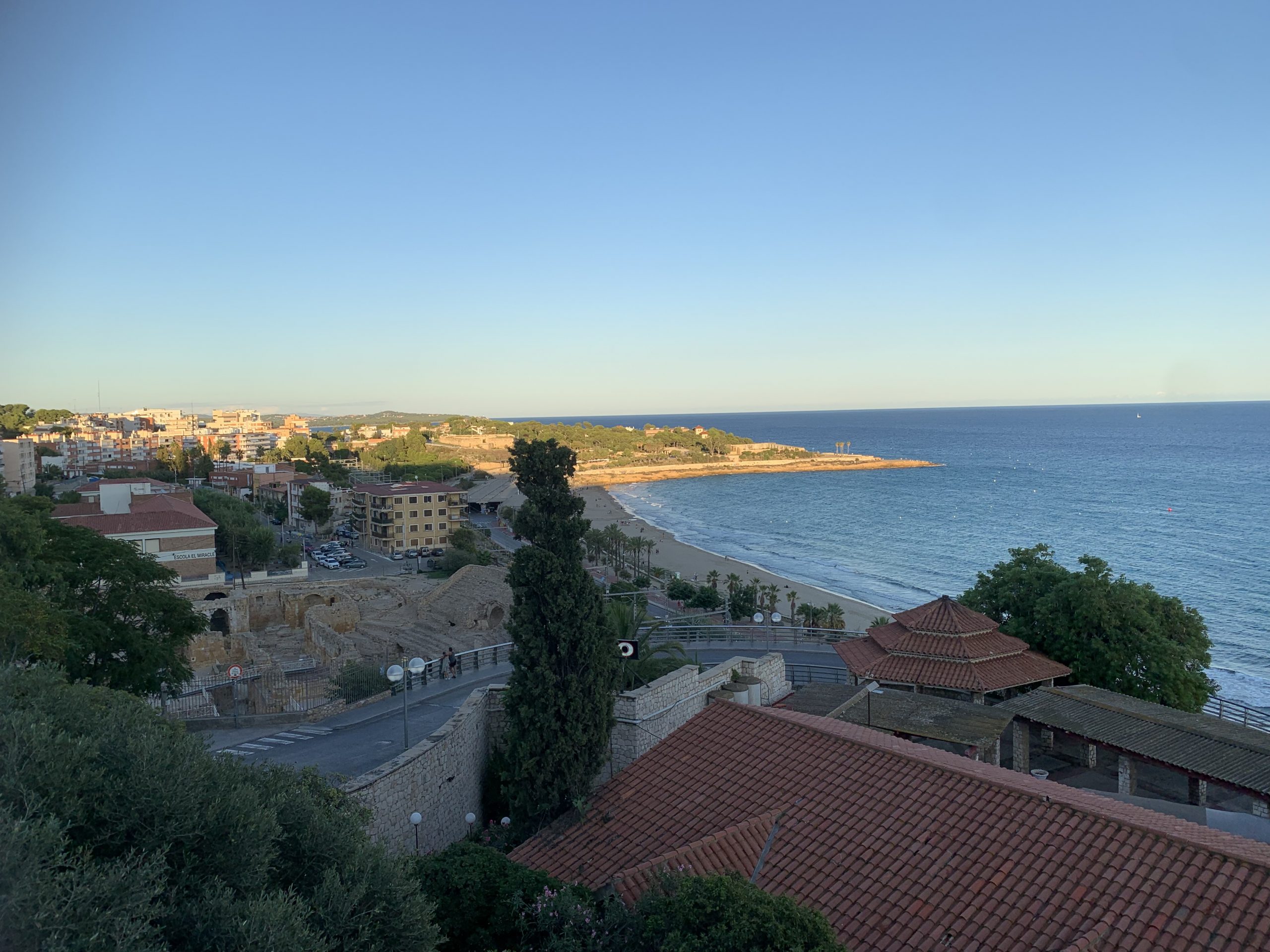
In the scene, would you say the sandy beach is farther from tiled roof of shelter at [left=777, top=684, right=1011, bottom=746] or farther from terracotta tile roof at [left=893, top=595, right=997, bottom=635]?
tiled roof of shelter at [left=777, top=684, right=1011, bottom=746]

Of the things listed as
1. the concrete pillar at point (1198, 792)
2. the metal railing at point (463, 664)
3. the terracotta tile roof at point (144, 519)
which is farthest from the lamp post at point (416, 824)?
the terracotta tile roof at point (144, 519)

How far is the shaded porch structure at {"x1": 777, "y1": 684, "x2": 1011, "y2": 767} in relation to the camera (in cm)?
1251

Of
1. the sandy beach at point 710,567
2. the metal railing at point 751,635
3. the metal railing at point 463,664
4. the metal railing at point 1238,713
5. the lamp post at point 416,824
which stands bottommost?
the sandy beach at point 710,567

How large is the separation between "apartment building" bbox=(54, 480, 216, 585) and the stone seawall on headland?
80676 millimetres

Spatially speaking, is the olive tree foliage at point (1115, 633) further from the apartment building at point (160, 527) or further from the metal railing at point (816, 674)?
the apartment building at point (160, 527)

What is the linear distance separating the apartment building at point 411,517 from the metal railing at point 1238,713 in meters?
44.3

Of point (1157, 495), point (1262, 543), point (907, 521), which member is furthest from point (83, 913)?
point (1157, 495)

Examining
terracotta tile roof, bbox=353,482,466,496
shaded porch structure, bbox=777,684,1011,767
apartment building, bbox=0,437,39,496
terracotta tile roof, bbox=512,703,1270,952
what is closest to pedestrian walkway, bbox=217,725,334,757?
terracotta tile roof, bbox=512,703,1270,952

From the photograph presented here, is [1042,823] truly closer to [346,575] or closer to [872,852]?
[872,852]

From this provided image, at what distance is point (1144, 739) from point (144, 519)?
3783cm

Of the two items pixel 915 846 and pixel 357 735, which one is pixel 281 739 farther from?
Result: pixel 915 846

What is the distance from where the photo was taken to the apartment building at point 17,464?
5547cm

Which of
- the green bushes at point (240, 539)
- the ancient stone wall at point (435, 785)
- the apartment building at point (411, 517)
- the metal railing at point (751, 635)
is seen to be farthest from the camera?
the apartment building at point (411, 517)

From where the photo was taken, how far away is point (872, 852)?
27.0 feet
